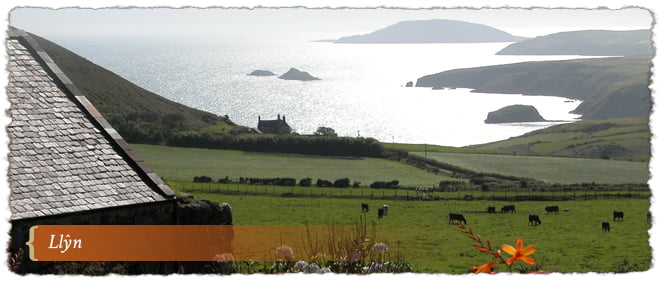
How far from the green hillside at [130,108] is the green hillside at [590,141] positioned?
42.4 meters

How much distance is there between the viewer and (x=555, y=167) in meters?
70.6

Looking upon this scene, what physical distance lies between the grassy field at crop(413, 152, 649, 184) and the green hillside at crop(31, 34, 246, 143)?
29521mm

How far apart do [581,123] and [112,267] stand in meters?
111

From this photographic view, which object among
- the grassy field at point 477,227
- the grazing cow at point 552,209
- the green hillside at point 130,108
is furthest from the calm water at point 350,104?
the grazing cow at point 552,209

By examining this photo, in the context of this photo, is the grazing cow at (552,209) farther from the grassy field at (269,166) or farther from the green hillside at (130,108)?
the green hillside at (130,108)

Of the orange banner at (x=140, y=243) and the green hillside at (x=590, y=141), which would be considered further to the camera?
the green hillside at (x=590, y=141)

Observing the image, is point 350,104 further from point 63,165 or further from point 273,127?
point 63,165

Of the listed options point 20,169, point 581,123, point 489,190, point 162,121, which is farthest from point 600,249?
point 581,123

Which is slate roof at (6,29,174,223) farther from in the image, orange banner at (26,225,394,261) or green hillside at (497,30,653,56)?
green hillside at (497,30,653,56)

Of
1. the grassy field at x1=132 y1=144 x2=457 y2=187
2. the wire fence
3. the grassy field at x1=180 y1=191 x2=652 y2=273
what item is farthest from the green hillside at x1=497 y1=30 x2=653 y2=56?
the grassy field at x1=180 y1=191 x2=652 y2=273

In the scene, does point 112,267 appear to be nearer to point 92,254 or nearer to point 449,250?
point 92,254

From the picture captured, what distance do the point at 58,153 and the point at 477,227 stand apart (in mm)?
30749

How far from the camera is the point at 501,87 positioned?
190000mm

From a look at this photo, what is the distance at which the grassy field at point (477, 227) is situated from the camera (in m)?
27.2
